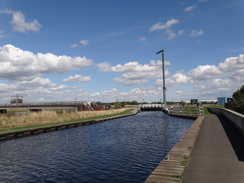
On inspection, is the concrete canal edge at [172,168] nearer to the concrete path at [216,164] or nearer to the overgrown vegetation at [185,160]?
the overgrown vegetation at [185,160]

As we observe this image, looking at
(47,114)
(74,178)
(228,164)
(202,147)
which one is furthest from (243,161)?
(47,114)

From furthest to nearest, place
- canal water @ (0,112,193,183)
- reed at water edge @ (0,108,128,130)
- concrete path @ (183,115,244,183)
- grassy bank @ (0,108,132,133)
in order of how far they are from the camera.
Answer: reed at water edge @ (0,108,128,130)
grassy bank @ (0,108,132,133)
canal water @ (0,112,193,183)
concrete path @ (183,115,244,183)

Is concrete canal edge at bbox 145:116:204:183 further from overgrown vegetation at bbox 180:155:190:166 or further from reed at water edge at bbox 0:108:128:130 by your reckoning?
reed at water edge at bbox 0:108:128:130

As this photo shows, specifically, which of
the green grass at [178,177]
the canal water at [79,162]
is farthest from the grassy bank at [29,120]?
the green grass at [178,177]

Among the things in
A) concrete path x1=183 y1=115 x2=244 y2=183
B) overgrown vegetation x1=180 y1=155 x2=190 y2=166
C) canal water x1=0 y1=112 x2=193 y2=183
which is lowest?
canal water x1=0 y1=112 x2=193 y2=183

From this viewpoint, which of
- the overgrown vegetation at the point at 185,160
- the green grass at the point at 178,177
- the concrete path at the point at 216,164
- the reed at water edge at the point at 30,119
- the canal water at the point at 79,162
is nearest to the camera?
the green grass at the point at 178,177

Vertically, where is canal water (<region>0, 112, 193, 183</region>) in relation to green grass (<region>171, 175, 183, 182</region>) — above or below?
below

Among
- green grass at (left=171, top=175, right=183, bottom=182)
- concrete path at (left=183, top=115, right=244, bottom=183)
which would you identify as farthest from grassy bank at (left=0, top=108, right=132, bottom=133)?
green grass at (left=171, top=175, right=183, bottom=182)

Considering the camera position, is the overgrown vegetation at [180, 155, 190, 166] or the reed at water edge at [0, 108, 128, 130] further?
the reed at water edge at [0, 108, 128, 130]

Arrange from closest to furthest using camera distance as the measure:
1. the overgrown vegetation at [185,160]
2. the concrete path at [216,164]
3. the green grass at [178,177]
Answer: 1. the green grass at [178,177]
2. the concrete path at [216,164]
3. the overgrown vegetation at [185,160]

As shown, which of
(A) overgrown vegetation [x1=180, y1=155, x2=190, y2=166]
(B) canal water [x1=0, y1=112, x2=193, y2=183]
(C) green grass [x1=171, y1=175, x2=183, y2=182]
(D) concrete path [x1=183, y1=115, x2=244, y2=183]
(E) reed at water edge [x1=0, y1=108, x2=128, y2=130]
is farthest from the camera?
(E) reed at water edge [x1=0, y1=108, x2=128, y2=130]

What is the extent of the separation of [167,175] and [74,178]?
14.8 ft

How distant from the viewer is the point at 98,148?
16.5 meters

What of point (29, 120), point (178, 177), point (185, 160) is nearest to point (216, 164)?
point (185, 160)
